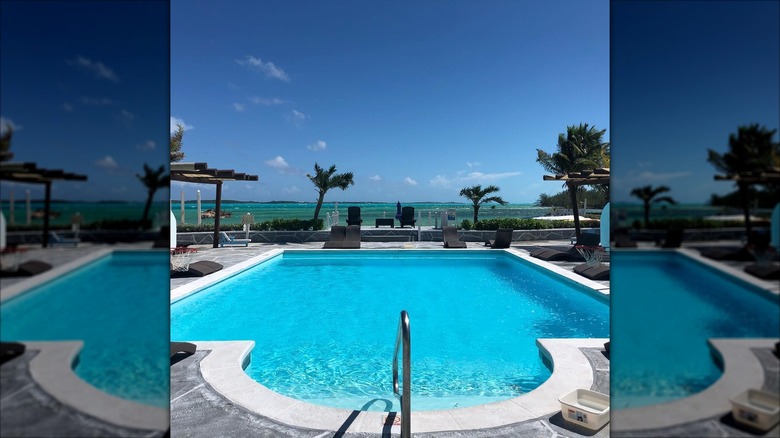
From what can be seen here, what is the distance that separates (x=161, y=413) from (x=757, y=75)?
1.92 metres

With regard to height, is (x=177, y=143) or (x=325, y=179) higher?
(x=177, y=143)

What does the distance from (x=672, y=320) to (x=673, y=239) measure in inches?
8.1

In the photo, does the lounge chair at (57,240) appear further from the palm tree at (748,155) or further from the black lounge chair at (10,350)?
the palm tree at (748,155)

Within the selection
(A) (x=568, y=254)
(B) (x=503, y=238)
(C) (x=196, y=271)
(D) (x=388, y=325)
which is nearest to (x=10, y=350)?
(D) (x=388, y=325)

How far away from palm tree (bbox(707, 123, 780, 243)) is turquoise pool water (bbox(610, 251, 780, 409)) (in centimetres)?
14

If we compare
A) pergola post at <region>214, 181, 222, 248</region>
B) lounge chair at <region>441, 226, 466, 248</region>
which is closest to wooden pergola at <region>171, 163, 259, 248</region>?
pergola post at <region>214, 181, 222, 248</region>

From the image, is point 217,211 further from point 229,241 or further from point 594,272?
point 594,272

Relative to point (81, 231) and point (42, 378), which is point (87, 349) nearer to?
point (42, 378)

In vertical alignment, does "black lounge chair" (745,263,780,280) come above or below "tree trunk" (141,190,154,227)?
→ below

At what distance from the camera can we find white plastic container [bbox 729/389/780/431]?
788mm

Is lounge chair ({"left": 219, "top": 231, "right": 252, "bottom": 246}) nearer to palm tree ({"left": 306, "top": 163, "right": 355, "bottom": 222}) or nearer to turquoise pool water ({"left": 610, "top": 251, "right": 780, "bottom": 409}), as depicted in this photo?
palm tree ({"left": 306, "top": 163, "right": 355, "bottom": 222})

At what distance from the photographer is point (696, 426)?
0.87m

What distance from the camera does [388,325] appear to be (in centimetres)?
732

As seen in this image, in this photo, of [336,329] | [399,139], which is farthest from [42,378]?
[399,139]
